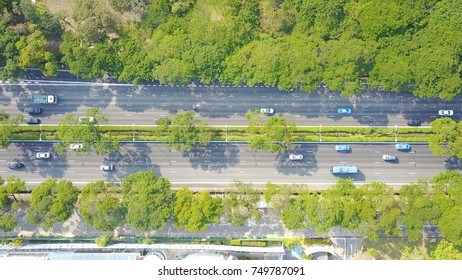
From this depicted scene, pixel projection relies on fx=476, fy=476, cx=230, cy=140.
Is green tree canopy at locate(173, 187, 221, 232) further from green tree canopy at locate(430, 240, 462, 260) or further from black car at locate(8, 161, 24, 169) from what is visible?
green tree canopy at locate(430, 240, 462, 260)

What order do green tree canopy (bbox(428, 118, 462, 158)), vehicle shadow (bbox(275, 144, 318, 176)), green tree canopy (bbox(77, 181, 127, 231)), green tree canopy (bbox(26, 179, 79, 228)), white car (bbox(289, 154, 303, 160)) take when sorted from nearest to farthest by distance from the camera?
green tree canopy (bbox(77, 181, 127, 231)) < green tree canopy (bbox(26, 179, 79, 228)) < green tree canopy (bbox(428, 118, 462, 158)) < white car (bbox(289, 154, 303, 160)) < vehicle shadow (bbox(275, 144, 318, 176))

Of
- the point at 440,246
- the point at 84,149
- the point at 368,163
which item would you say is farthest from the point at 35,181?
the point at 440,246

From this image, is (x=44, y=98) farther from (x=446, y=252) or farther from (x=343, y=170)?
(x=446, y=252)

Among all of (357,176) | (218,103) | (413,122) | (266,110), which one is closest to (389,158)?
A: (357,176)

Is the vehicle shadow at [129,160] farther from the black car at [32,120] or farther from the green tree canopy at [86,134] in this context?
the black car at [32,120]

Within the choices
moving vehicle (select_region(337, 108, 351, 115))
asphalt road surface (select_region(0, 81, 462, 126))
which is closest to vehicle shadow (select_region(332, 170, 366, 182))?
asphalt road surface (select_region(0, 81, 462, 126))

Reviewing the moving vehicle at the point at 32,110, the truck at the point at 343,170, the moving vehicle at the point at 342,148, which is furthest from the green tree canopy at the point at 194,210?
the moving vehicle at the point at 32,110
